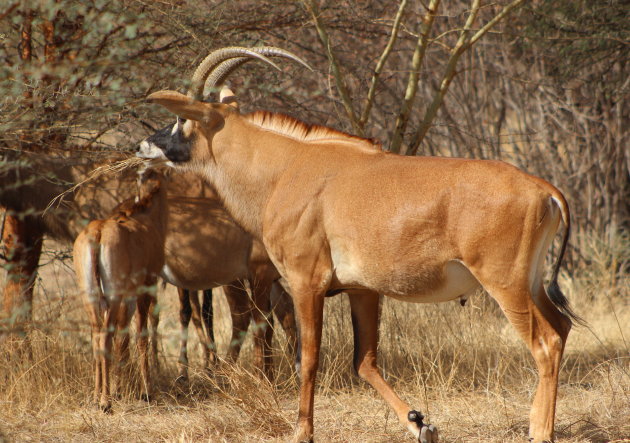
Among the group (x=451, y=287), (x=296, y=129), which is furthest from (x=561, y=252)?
(x=296, y=129)

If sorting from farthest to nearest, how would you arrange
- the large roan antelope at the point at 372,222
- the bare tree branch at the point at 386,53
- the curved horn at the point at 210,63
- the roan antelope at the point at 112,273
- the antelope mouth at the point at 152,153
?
the bare tree branch at the point at 386,53 < the roan antelope at the point at 112,273 < the antelope mouth at the point at 152,153 < the curved horn at the point at 210,63 < the large roan antelope at the point at 372,222

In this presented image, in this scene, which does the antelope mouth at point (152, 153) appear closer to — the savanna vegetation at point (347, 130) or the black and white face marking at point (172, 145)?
the black and white face marking at point (172, 145)

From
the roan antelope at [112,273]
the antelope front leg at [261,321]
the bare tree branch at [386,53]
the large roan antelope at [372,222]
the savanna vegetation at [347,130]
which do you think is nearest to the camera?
the large roan antelope at [372,222]

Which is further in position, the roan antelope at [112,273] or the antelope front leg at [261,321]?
the antelope front leg at [261,321]

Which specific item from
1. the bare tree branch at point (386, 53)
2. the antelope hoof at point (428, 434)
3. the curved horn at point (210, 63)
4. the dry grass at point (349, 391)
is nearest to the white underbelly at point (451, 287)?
the antelope hoof at point (428, 434)

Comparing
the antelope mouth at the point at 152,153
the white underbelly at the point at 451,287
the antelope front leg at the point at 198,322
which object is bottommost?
the antelope front leg at the point at 198,322

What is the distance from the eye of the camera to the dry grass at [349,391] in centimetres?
603

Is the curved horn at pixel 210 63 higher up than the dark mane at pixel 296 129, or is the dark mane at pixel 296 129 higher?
the curved horn at pixel 210 63

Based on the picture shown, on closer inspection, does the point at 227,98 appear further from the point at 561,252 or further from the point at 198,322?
the point at 198,322

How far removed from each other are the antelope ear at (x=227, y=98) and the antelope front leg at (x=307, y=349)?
5.52ft

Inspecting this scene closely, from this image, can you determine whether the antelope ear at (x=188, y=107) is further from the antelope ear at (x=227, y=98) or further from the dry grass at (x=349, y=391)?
the dry grass at (x=349, y=391)

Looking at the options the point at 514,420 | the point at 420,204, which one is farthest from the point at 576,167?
the point at 420,204

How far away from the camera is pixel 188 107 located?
619 cm

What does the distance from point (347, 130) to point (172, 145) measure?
3385 millimetres
